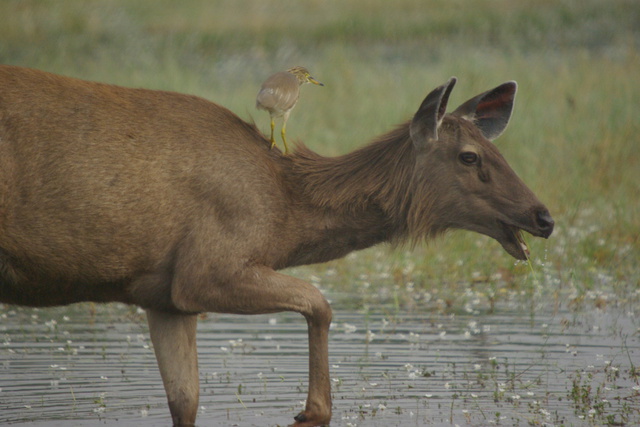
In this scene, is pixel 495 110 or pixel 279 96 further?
pixel 495 110

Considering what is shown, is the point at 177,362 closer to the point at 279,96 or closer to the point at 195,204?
the point at 195,204

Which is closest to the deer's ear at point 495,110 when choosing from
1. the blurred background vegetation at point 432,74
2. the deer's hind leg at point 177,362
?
the blurred background vegetation at point 432,74

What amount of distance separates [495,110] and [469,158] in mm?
758

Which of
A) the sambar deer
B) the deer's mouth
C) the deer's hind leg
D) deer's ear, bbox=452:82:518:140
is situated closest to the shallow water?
the deer's hind leg

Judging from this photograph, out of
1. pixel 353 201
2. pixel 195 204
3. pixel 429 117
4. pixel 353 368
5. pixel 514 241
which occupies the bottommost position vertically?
pixel 353 368

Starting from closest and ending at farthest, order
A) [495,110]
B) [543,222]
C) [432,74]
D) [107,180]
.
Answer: [107,180] → [543,222] → [495,110] → [432,74]

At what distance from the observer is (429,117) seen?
6.85 meters

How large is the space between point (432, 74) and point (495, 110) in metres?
11.8

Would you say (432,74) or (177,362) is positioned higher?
(432,74)

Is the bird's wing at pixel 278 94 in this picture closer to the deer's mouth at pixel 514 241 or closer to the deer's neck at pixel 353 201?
the deer's neck at pixel 353 201

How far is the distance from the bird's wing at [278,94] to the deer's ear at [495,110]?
118cm

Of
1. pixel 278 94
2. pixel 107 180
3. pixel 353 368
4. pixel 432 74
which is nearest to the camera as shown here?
pixel 107 180

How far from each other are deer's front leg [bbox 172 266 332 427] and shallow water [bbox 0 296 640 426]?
582 mm

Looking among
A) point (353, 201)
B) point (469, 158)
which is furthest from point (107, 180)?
point (469, 158)
